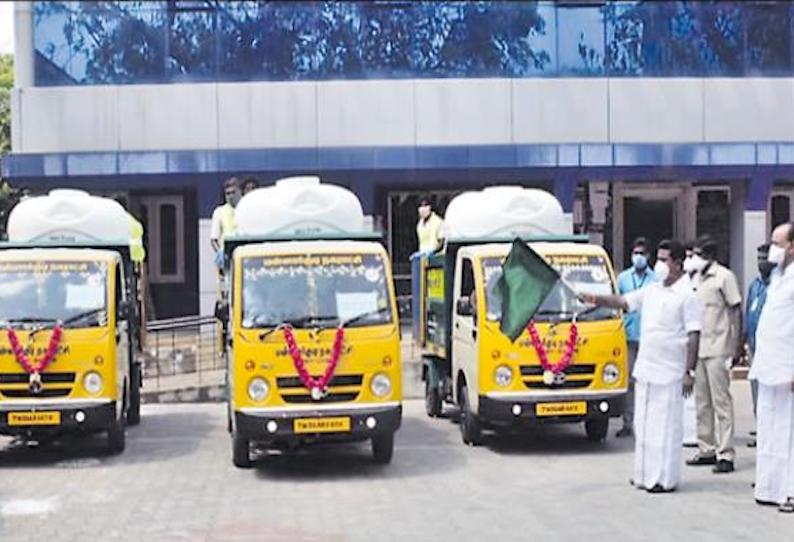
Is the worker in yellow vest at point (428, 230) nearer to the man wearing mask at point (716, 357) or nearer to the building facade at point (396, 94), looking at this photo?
the building facade at point (396, 94)

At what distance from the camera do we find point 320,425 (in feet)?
36.9

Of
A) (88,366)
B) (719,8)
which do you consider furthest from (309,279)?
(719,8)

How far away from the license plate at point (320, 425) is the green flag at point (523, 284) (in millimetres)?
1780

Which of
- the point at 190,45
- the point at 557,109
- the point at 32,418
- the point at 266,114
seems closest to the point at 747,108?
the point at 557,109

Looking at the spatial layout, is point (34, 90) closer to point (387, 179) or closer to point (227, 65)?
point (227, 65)

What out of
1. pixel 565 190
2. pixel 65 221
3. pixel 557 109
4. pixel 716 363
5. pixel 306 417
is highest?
pixel 557 109

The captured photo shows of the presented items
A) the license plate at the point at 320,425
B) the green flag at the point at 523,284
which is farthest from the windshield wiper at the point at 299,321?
the green flag at the point at 523,284

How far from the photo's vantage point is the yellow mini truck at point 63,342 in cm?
1204

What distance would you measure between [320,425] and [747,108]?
47.9ft

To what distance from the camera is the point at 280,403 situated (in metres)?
11.3

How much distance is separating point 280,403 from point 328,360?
60 centimetres

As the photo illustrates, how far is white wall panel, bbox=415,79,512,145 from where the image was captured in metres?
22.5

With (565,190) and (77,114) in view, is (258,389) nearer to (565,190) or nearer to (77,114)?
(565,190)

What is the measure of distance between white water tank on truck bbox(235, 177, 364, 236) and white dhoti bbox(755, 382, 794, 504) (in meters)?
5.58
